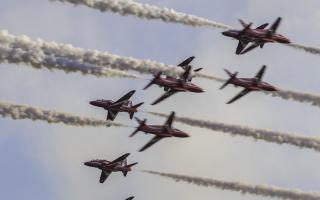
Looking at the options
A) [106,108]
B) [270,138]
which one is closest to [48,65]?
[106,108]

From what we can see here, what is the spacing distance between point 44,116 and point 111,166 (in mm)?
29714

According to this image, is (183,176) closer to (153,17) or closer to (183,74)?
(183,74)

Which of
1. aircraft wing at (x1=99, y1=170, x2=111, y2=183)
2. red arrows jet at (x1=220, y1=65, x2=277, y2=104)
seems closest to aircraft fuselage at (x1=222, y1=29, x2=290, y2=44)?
red arrows jet at (x1=220, y1=65, x2=277, y2=104)

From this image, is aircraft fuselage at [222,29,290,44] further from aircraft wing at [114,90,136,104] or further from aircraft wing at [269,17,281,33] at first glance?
aircraft wing at [114,90,136,104]

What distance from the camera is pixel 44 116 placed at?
4742 inches

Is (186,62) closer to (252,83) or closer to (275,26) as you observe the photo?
(252,83)

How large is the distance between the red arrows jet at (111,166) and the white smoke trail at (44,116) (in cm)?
2141

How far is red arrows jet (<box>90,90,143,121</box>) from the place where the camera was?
140625 millimetres

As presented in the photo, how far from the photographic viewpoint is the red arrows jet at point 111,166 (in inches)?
5787

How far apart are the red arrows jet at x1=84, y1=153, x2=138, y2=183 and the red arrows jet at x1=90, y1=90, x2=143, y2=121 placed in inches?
324

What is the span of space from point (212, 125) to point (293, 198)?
15247mm

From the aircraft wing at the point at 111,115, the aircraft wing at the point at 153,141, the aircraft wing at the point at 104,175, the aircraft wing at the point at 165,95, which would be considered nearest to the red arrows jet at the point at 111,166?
the aircraft wing at the point at 104,175

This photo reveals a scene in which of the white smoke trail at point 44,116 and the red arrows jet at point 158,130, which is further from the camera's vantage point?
the red arrows jet at point 158,130

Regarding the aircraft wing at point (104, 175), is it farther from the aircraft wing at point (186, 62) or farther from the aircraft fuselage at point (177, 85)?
the aircraft fuselage at point (177, 85)
